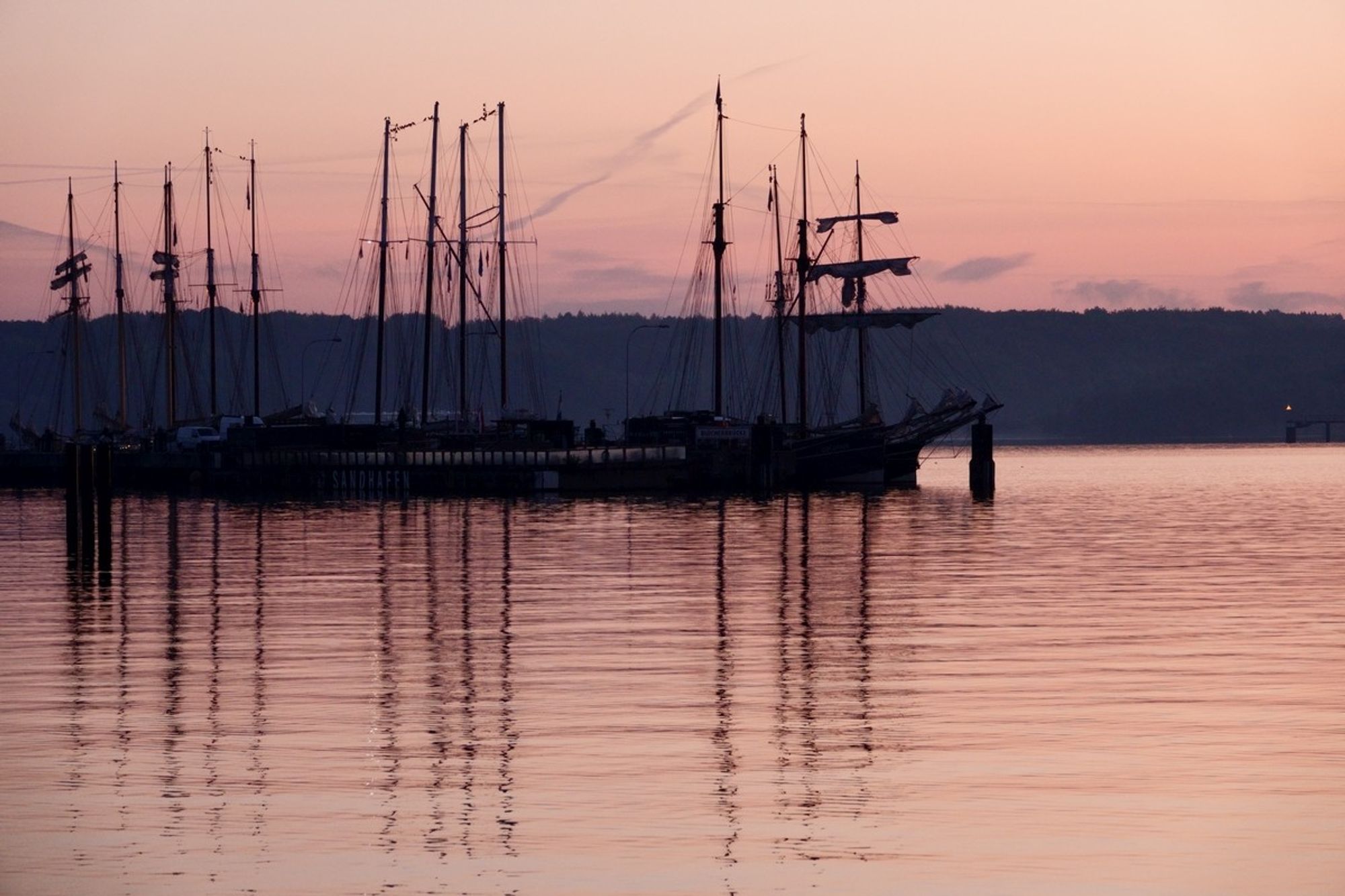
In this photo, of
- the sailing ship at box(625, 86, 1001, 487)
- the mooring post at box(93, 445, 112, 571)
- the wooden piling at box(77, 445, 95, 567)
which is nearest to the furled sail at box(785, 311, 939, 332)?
the sailing ship at box(625, 86, 1001, 487)

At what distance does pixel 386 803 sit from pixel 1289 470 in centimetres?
16538

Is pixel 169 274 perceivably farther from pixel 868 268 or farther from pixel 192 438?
pixel 868 268

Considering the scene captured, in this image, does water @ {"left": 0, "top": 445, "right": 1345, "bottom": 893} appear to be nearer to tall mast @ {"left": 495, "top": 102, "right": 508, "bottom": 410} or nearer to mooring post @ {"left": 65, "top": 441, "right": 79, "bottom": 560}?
mooring post @ {"left": 65, "top": 441, "right": 79, "bottom": 560}

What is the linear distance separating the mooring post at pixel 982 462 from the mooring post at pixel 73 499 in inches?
2067

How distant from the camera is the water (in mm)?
16516

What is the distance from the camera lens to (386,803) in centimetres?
1861

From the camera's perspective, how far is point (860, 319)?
405 feet

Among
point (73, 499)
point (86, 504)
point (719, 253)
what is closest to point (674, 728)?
point (86, 504)

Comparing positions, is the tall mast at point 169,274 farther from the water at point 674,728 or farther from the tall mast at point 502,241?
the water at point 674,728

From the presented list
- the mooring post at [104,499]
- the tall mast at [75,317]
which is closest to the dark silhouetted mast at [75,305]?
the tall mast at [75,317]

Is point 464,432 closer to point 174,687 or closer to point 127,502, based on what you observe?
point 127,502

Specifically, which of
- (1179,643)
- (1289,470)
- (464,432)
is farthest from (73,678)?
(1289,470)

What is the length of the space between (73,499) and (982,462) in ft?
193

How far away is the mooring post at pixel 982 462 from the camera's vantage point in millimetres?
106562
